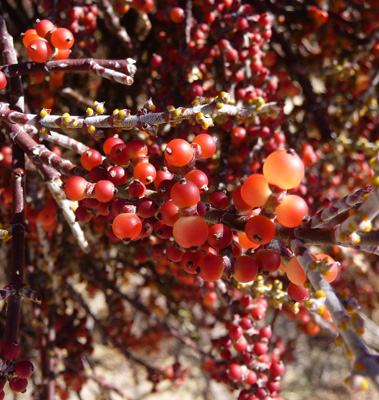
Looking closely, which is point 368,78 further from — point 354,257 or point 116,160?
point 116,160

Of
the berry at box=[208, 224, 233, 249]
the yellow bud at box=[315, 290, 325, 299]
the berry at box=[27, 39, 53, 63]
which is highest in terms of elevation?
the berry at box=[27, 39, 53, 63]

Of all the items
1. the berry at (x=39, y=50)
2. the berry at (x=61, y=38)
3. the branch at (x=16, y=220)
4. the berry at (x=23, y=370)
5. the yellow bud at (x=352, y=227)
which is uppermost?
the yellow bud at (x=352, y=227)

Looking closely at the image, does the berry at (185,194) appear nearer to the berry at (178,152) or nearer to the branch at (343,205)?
the berry at (178,152)

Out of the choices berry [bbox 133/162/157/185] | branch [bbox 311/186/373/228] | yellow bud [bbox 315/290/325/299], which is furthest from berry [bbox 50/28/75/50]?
yellow bud [bbox 315/290/325/299]

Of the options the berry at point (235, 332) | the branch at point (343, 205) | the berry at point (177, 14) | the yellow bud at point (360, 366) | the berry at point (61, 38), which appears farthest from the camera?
the berry at point (177, 14)

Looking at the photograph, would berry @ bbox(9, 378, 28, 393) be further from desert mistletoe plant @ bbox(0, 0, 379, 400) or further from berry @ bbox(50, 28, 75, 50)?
berry @ bbox(50, 28, 75, 50)

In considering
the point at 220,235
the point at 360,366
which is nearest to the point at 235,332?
the point at 220,235

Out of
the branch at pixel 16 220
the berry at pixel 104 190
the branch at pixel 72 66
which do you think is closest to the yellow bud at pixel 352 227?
the berry at pixel 104 190

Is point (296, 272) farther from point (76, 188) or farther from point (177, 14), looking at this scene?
point (177, 14)

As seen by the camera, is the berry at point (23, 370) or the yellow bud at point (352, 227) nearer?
the yellow bud at point (352, 227)
